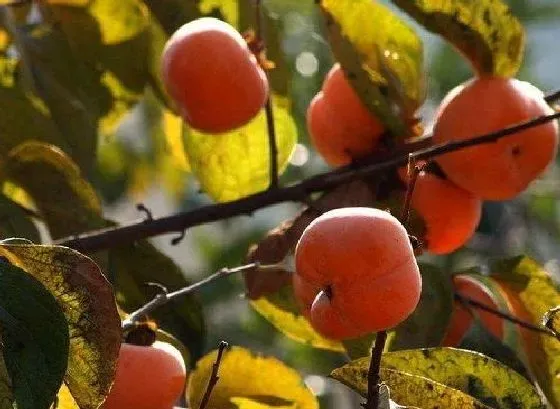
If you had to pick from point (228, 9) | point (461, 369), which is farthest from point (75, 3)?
point (461, 369)

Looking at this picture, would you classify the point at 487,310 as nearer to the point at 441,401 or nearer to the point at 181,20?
the point at 441,401

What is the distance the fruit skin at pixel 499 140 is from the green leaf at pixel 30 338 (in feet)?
1.39

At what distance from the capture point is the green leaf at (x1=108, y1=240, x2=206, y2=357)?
974 mm

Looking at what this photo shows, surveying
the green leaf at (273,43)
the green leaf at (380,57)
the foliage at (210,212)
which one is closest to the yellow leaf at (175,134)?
the foliage at (210,212)

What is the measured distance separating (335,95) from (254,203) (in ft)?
0.47

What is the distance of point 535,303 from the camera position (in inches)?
38.4

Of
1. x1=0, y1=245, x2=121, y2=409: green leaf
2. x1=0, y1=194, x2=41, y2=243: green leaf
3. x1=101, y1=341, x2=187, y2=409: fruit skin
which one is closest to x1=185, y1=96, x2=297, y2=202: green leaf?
x1=0, y1=194, x2=41, y2=243: green leaf

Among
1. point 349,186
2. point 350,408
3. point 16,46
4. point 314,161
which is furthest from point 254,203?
point 350,408

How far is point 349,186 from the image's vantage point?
0.96 metres

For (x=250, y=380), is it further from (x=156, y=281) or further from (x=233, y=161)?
(x=233, y=161)

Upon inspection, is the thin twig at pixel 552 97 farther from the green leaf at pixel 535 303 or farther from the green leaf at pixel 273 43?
the green leaf at pixel 273 43

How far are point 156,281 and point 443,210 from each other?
247mm

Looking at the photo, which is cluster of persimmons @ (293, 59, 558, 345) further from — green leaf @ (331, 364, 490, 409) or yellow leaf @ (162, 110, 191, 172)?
yellow leaf @ (162, 110, 191, 172)

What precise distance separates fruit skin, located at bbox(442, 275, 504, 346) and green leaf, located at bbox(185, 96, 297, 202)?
0.68 ft
